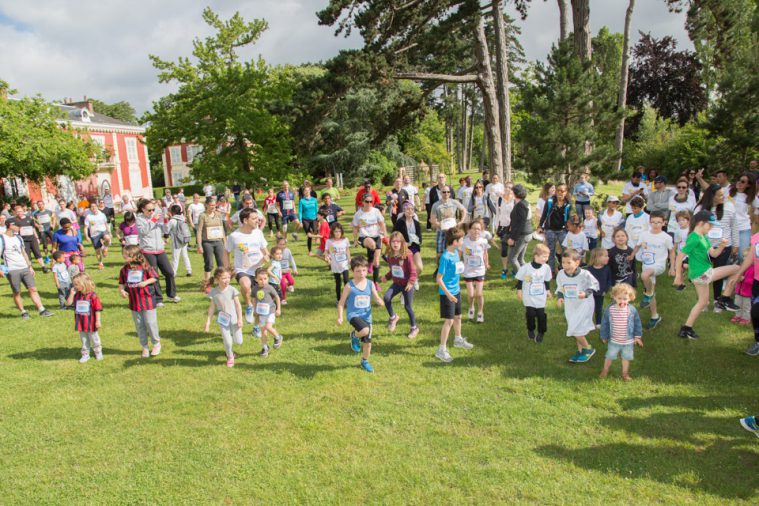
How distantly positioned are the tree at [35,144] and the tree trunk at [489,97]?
22.6 m

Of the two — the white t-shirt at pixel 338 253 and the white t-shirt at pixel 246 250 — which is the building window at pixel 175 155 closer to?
the white t-shirt at pixel 338 253

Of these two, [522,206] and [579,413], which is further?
[522,206]

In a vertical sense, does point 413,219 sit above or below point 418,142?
below

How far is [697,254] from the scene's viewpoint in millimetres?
7312

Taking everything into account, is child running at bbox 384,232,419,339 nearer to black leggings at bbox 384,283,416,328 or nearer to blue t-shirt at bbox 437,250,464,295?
black leggings at bbox 384,283,416,328

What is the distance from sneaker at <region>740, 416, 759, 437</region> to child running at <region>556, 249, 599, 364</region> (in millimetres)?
2012

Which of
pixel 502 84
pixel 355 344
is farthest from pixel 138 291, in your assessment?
pixel 502 84

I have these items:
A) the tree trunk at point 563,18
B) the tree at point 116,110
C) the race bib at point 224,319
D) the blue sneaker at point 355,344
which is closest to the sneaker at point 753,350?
the blue sneaker at point 355,344

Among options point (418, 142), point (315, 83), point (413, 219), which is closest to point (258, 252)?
point (413, 219)

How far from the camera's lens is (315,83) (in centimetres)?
1455

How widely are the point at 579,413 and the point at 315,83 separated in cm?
1195

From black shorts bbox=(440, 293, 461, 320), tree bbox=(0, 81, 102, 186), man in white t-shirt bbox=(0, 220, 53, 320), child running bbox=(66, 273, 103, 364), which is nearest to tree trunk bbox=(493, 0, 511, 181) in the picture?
black shorts bbox=(440, 293, 461, 320)

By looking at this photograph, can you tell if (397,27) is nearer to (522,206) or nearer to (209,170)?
(522,206)

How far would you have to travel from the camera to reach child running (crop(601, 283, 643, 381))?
6117mm
